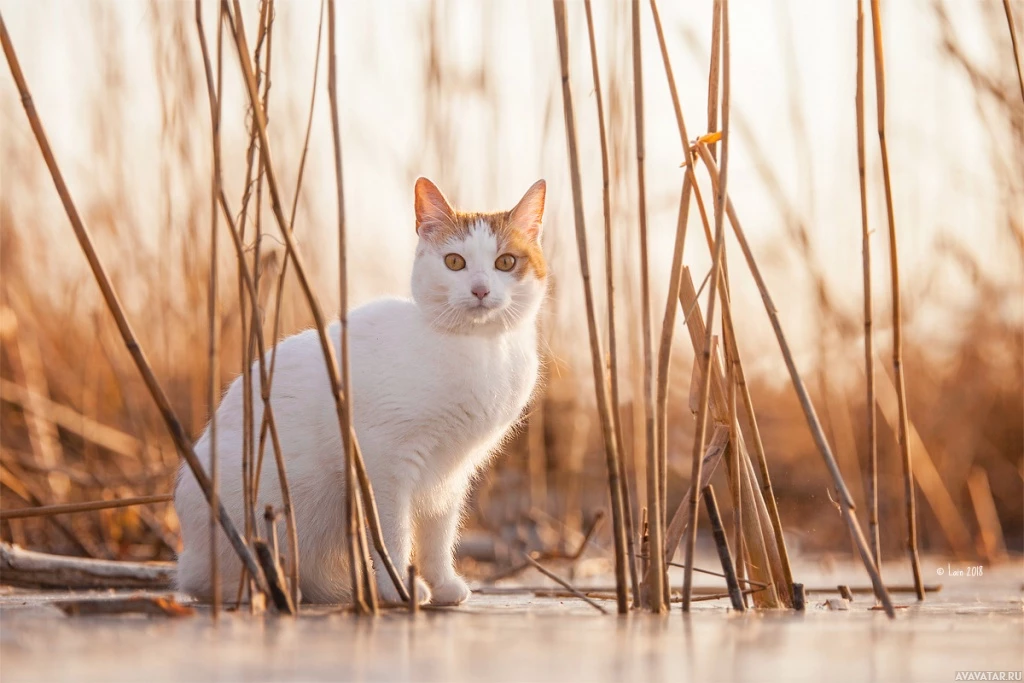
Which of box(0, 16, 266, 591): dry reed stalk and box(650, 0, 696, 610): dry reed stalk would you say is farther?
box(650, 0, 696, 610): dry reed stalk

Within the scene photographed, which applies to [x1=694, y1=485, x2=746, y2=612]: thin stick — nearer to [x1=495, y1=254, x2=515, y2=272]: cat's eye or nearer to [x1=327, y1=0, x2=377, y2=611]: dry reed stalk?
[x1=327, y1=0, x2=377, y2=611]: dry reed stalk

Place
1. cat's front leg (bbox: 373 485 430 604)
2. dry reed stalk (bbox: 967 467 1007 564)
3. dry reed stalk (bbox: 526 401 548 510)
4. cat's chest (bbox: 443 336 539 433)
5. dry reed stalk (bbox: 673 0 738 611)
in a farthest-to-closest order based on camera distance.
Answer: dry reed stalk (bbox: 967 467 1007 564), dry reed stalk (bbox: 526 401 548 510), cat's chest (bbox: 443 336 539 433), cat's front leg (bbox: 373 485 430 604), dry reed stalk (bbox: 673 0 738 611)

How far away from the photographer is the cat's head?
6.63ft

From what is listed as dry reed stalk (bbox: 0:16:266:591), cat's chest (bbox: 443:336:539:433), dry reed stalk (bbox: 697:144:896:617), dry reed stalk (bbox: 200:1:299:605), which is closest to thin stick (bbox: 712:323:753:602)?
dry reed stalk (bbox: 697:144:896:617)

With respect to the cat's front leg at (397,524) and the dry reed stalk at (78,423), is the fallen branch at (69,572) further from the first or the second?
the dry reed stalk at (78,423)

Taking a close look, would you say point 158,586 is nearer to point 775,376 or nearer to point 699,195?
point 699,195

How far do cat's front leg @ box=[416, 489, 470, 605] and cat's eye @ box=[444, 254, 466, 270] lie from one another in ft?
1.43

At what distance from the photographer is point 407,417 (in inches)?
74.6

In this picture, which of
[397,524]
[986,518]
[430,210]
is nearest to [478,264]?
[430,210]

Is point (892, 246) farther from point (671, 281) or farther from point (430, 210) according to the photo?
point (430, 210)

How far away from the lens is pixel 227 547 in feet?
5.95

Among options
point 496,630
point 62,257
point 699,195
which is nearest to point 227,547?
point 496,630

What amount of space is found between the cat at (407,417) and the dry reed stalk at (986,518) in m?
1.82

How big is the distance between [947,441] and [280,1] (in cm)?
273
